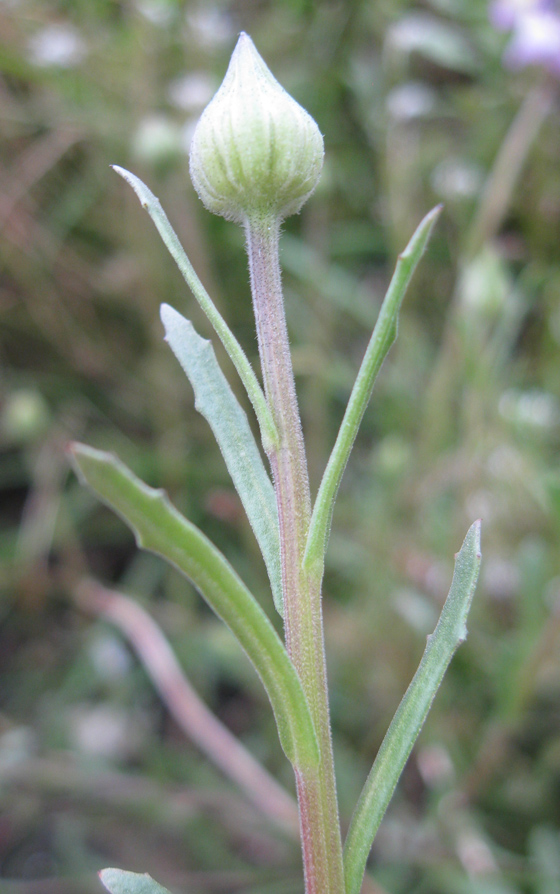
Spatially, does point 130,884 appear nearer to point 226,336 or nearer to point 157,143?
point 226,336

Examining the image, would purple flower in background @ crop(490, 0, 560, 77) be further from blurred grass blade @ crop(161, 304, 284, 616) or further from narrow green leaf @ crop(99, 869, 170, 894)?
narrow green leaf @ crop(99, 869, 170, 894)

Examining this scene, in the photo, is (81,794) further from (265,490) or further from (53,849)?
(265,490)

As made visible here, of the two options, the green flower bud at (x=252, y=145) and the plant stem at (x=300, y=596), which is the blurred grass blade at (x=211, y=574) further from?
the green flower bud at (x=252, y=145)

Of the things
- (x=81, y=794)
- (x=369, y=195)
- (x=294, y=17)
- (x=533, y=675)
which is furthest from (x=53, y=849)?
(x=294, y=17)

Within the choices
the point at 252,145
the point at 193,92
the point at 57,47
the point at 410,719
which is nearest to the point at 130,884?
the point at 410,719

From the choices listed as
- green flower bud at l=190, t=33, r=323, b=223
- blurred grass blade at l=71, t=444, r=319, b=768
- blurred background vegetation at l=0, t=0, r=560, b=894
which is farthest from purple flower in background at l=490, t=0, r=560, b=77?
blurred grass blade at l=71, t=444, r=319, b=768

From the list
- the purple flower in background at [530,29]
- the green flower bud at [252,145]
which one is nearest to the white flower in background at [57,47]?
the purple flower in background at [530,29]
